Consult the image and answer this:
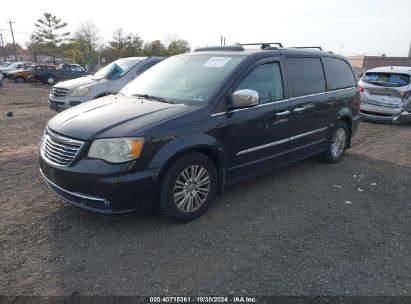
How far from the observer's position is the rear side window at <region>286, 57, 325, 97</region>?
199 inches

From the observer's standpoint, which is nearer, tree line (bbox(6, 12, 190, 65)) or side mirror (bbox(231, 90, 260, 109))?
side mirror (bbox(231, 90, 260, 109))

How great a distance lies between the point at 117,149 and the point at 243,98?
5.00 ft

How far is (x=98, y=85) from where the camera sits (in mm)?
9141

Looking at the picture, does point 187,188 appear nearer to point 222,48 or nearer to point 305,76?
point 222,48

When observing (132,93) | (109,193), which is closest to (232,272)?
(109,193)

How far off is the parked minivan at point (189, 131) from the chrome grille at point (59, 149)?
0.04 ft

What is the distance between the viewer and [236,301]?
111 inches

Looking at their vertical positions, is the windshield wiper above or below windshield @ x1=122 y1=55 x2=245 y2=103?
below

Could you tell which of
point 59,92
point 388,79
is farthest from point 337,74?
point 59,92

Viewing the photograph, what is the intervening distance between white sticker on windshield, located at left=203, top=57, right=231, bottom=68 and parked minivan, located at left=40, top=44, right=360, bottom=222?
2cm

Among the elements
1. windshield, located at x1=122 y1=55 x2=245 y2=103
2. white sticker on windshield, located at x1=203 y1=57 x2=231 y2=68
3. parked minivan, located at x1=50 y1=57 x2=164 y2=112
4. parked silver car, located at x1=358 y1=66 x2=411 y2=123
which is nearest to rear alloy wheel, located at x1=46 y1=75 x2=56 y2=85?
parked minivan, located at x1=50 y1=57 x2=164 y2=112

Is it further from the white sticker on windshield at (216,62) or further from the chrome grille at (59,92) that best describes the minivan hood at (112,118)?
the chrome grille at (59,92)

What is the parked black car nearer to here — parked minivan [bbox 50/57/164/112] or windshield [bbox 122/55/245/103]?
parked minivan [bbox 50/57/164/112]

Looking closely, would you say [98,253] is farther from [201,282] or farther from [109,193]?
[201,282]
